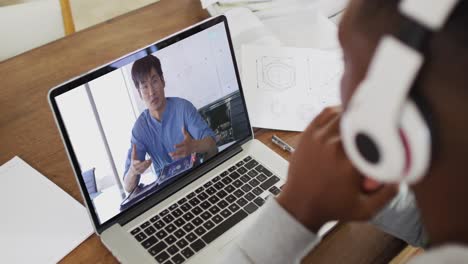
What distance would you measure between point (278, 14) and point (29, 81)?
57cm

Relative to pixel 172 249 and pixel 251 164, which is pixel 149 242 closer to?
pixel 172 249

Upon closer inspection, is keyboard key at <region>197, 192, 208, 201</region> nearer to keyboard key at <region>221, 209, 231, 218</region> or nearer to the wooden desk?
keyboard key at <region>221, 209, 231, 218</region>

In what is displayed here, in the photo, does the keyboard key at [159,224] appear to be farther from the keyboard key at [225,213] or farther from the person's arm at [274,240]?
the person's arm at [274,240]

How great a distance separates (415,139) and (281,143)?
1.97 ft

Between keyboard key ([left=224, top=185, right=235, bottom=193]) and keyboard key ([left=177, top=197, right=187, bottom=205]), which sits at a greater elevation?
keyboard key ([left=177, top=197, right=187, bottom=205])

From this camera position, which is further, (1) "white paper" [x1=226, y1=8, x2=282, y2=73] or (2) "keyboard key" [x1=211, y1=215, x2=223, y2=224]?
(1) "white paper" [x1=226, y1=8, x2=282, y2=73]

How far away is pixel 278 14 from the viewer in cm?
123

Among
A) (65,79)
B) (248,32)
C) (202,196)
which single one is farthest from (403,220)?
Answer: (65,79)

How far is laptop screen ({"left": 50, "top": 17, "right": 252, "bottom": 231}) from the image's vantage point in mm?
785

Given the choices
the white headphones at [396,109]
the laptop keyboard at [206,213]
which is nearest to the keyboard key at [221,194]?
the laptop keyboard at [206,213]

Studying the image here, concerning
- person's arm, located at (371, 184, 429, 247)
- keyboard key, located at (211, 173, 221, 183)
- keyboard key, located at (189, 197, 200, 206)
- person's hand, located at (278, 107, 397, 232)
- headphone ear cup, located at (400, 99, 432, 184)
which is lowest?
person's arm, located at (371, 184, 429, 247)

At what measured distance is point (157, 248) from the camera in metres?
0.81

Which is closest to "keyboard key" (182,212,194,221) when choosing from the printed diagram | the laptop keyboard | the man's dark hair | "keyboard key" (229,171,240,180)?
the laptop keyboard

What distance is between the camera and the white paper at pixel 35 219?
2.67 ft
